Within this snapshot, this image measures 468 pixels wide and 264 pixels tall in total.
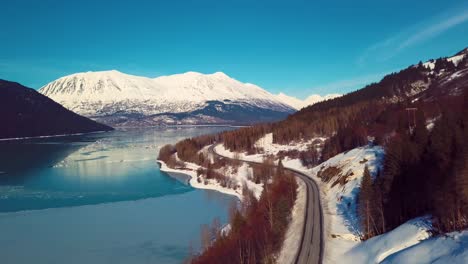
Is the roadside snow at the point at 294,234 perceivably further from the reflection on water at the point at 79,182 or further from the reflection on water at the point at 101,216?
the reflection on water at the point at 79,182

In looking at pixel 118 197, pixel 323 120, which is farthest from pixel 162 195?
pixel 323 120

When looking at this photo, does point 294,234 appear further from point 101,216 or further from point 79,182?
point 79,182

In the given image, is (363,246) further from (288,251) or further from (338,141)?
(338,141)

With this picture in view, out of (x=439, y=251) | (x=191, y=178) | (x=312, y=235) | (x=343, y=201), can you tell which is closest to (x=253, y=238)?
(x=312, y=235)

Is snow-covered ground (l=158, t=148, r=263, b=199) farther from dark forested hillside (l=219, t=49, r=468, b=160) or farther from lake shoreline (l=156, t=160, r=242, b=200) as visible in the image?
dark forested hillside (l=219, t=49, r=468, b=160)

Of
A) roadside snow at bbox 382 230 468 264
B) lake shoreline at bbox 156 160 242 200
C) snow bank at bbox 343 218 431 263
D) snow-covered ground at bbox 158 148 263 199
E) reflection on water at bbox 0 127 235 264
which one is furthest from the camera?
lake shoreline at bbox 156 160 242 200

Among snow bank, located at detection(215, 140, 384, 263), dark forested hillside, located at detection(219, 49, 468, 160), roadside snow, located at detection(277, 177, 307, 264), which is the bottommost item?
roadside snow, located at detection(277, 177, 307, 264)

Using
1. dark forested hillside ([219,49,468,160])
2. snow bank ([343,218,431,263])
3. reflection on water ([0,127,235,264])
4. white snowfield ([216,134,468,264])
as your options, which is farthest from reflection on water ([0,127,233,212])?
snow bank ([343,218,431,263])

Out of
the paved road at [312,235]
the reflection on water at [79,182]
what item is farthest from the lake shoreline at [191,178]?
the paved road at [312,235]
